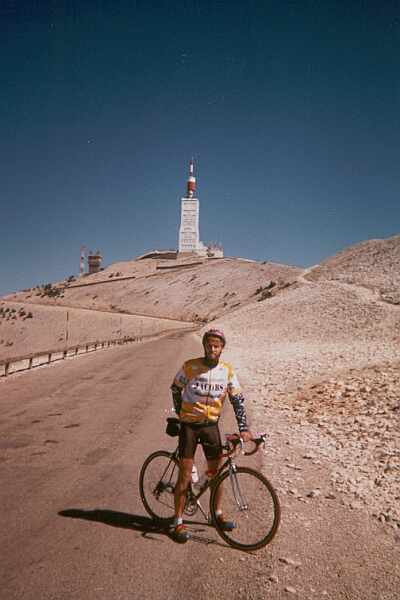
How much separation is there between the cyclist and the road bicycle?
4.7 inches

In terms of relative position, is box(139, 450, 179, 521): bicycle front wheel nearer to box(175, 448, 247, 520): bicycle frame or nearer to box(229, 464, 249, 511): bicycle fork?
box(175, 448, 247, 520): bicycle frame

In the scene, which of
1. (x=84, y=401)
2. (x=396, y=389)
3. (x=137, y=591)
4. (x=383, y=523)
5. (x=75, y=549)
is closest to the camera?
(x=137, y=591)

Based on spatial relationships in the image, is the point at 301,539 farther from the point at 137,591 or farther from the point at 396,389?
the point at 396,389

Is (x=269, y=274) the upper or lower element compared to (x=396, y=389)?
upper

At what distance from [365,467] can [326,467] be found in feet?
2.19

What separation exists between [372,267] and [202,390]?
58666 mm

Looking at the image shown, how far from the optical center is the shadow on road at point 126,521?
5.15 metres

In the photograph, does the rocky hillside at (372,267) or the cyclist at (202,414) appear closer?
the cyclist at (202,414)

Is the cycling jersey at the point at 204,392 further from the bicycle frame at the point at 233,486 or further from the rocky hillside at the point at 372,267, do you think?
the rocky hillside at the point at 372,267

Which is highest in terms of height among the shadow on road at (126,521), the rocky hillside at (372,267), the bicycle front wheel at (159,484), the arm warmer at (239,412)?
the rocky hillside at (372,267)

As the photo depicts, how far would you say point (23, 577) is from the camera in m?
4.12

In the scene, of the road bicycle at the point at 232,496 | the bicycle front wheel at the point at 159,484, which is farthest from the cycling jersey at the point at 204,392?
the bicycle front wheel at the point at 159,484

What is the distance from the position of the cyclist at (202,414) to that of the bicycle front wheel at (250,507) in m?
0.11

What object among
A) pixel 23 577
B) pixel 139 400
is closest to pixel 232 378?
pixel 23 577
